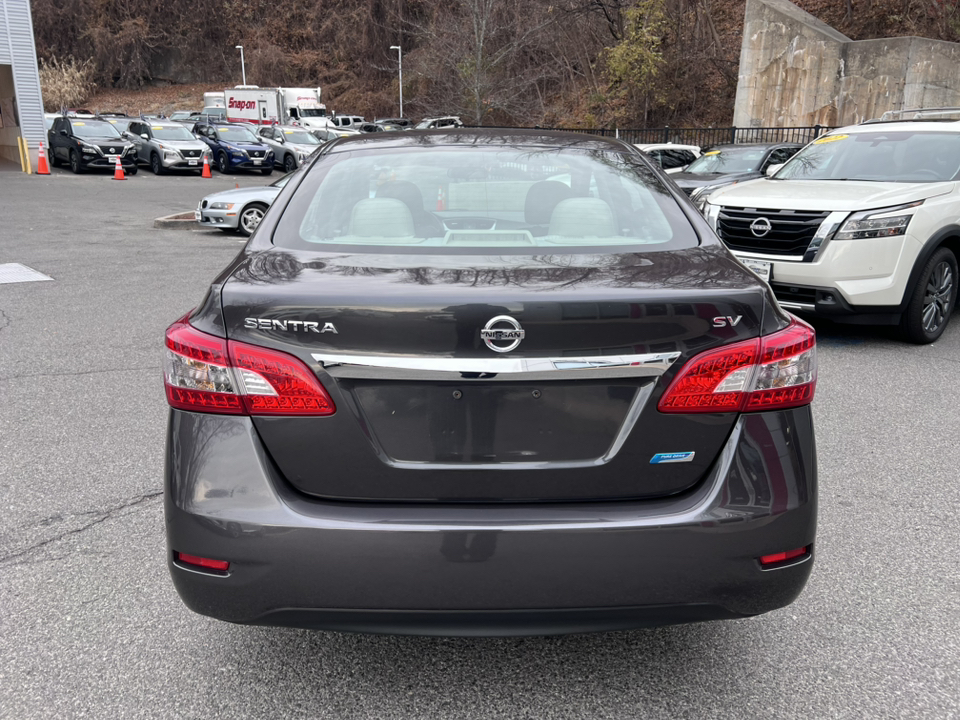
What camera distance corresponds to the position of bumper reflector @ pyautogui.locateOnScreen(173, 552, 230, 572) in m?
2.18

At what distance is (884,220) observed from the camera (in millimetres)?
6684

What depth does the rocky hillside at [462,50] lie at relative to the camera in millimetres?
31078

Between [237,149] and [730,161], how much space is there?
18.3 metres

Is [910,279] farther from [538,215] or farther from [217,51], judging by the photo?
[217,51]

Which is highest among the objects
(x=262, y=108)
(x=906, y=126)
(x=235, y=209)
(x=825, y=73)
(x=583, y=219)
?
(x=825, y=73)

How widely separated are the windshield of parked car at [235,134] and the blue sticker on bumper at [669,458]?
1086 inches

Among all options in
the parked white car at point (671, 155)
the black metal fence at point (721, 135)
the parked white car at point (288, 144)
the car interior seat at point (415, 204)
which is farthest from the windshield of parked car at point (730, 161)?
the parked white car at point (288, 144)

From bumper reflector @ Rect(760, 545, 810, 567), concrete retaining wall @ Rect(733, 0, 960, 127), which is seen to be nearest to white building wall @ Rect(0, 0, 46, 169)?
concrete retaining wall @ Rect(733, 0, 960, 127)

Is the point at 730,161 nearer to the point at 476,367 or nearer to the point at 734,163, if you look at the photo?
the point at 734,163

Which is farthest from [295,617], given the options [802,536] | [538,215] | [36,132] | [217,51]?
[217,51]

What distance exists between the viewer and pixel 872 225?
21.9ft

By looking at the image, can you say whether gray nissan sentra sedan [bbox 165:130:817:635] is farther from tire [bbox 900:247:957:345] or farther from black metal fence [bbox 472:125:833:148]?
black metal fence [bbox 472:125:833:148]

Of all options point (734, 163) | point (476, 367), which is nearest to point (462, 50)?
point (734, 163)

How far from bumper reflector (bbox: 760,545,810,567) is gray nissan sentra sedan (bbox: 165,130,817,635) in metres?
0.01
